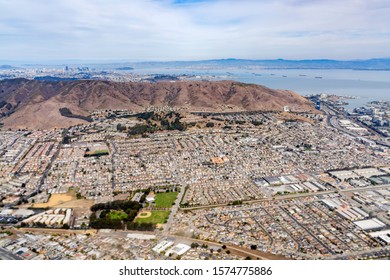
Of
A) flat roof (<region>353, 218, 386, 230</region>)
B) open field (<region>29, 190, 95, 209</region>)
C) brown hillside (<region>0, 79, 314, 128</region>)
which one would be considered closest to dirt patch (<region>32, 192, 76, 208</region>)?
open field (<region>29, 190, 95, 209</region>)

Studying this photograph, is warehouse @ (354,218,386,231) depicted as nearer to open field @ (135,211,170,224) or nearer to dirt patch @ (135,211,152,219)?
open field @ (135,211,170,224)

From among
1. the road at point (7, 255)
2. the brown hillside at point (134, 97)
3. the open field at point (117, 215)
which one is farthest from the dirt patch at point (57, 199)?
the brown hillside at point (134, 97)

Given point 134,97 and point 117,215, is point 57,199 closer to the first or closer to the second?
point 117,215

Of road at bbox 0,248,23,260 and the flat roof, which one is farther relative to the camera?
the flat roof

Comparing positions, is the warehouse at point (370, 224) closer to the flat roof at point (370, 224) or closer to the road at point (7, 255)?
the flat roof at point (370, 224)

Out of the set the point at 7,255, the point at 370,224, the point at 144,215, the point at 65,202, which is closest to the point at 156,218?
the point at 144,215
